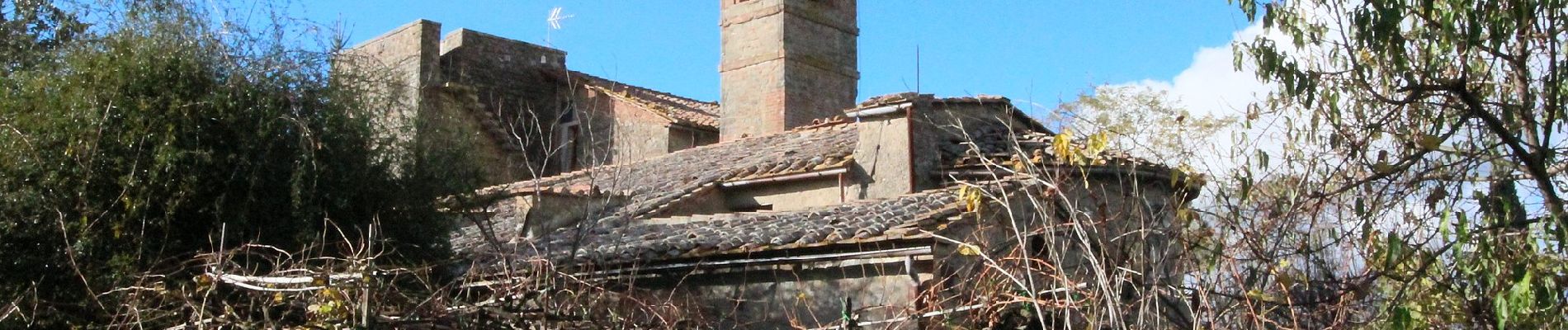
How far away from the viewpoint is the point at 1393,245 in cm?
704

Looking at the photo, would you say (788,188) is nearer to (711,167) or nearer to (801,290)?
(711,167)

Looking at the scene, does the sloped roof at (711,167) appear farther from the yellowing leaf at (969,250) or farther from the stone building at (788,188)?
the yellowing leaf at (969,250)

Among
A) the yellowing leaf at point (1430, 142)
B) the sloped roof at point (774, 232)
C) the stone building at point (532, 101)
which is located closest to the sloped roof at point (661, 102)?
the stone building at point (532, 101)

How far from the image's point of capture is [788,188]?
16078 mm

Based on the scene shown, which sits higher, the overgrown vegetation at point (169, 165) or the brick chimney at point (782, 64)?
the brick chimney at point (782, 64)

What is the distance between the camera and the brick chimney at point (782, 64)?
21016 millimetres

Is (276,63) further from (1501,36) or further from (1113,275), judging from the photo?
(1501,36)

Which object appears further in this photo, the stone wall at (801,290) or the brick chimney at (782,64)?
the brick chimney at (782,64)

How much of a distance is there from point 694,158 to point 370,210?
796 cm

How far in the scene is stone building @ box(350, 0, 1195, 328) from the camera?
9250mm

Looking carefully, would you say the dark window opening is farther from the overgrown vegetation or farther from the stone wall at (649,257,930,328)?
the overgrown vegetation

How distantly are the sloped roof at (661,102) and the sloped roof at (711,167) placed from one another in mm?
3016

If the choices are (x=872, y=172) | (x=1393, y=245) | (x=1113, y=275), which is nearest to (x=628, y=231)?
(x=872, y=172)

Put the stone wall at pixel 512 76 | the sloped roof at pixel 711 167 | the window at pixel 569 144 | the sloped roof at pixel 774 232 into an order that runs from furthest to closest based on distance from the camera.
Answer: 1. the window at pixel 569 144
2. the stone wall at pixel 512 76
3. the sloped roof at pixel 711 167
4. the sloped roof at pixel 774 232
